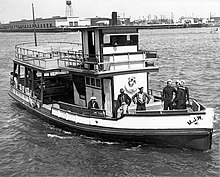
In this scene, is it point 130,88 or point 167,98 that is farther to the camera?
→ point 130,88

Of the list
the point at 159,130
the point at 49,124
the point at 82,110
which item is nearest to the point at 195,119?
the point at 159,130

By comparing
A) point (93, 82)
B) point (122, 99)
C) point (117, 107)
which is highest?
point (93, 82)

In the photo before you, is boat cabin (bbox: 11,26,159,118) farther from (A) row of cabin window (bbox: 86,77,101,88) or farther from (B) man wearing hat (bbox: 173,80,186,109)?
(B) man wearing hat (bbox: 173,80,186,109)

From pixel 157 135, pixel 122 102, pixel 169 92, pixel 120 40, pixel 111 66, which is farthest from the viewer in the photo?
pixel 120 40

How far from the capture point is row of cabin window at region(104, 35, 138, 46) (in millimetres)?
16031

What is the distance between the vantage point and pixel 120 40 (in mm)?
16281

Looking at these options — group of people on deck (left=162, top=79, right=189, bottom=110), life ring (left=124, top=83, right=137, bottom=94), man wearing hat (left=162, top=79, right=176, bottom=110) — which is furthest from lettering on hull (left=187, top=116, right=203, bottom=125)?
life ring (left=124, top=83, right=137, bottom=94)

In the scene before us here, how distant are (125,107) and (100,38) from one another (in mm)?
3414

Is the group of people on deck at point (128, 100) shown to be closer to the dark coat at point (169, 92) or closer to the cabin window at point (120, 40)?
the dark coat at point (169, 92)

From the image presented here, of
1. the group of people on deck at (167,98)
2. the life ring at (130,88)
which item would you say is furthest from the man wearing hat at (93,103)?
the life ring at (130,88)

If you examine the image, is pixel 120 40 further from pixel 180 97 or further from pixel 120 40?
pixel 180 97

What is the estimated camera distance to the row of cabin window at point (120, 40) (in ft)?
52.6

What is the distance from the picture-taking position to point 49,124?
19266 millimetres

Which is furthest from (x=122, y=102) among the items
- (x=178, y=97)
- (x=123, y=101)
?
(x=178, y=97)
